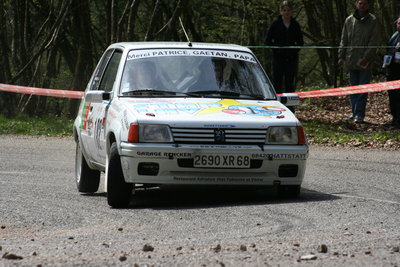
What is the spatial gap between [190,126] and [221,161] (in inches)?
17.3

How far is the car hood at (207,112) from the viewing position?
857 centimetres

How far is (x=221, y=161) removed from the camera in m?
8.59

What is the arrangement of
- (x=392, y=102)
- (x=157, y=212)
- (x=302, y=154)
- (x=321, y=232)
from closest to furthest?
(x=321, y=232), (x=157, y=212), (x=302, y=154), (x=392, y=102)

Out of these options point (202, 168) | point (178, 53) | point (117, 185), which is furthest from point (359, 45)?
point (117, 185)

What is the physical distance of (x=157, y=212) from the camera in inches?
328

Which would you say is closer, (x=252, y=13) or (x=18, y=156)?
(x=18, y=156)

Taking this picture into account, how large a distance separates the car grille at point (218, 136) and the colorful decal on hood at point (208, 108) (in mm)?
246

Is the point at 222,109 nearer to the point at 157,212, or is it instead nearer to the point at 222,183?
the point at 222,183

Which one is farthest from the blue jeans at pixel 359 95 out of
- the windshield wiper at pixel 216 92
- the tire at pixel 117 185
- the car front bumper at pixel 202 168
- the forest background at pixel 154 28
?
the tire at pixel 117 185

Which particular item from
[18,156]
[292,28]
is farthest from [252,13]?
[18,156]

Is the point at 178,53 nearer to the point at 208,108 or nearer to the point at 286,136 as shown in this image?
the point at 208,108

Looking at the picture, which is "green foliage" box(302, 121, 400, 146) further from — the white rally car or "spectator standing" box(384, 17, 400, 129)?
the white rally car

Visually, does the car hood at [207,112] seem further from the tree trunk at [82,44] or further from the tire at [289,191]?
the tree trunk at [82,44]

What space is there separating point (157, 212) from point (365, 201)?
6.63 ft
